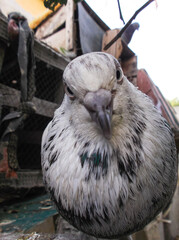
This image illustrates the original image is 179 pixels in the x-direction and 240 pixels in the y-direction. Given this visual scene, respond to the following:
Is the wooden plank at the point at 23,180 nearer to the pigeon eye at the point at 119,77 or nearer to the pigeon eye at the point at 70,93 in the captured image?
the pigeon eye at the point at 70,93

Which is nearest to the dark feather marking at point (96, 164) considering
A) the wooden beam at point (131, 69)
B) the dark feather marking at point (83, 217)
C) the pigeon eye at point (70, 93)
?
the dark feather marking at point (83, 217)

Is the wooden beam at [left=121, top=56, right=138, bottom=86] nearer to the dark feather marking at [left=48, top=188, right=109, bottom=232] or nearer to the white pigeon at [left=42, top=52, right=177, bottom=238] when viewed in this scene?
the white pigeon at [left=42, top=52, right=177, bottom=238]

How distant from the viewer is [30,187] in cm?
405

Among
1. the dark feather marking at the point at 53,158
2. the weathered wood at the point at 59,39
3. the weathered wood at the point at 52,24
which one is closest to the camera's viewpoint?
the dark feather marking at the point at 53,158

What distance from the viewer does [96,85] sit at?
1.22m

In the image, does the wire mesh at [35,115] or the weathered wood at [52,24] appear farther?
the weathered wood at [52,24]

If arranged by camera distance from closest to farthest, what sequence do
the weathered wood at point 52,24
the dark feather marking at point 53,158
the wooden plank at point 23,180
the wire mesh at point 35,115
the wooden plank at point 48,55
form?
the dark feather marking at point 53,158 → the wooden plank at point 23,180 → the wooden plank at point 48,55 → the wire mesh at point 35,115 → the weathered wood at point 52,24

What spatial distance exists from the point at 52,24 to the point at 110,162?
6057 millimetres

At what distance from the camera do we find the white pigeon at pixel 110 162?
4.33 feet

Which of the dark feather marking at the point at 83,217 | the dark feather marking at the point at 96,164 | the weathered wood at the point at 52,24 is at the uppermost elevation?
the weathered wood at the point at 52,24

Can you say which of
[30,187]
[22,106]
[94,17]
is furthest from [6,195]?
[94,17]

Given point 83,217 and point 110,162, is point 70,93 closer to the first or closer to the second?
point 110,162

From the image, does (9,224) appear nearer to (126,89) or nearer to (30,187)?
(30,187)

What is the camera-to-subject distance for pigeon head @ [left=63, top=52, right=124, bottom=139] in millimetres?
1162
